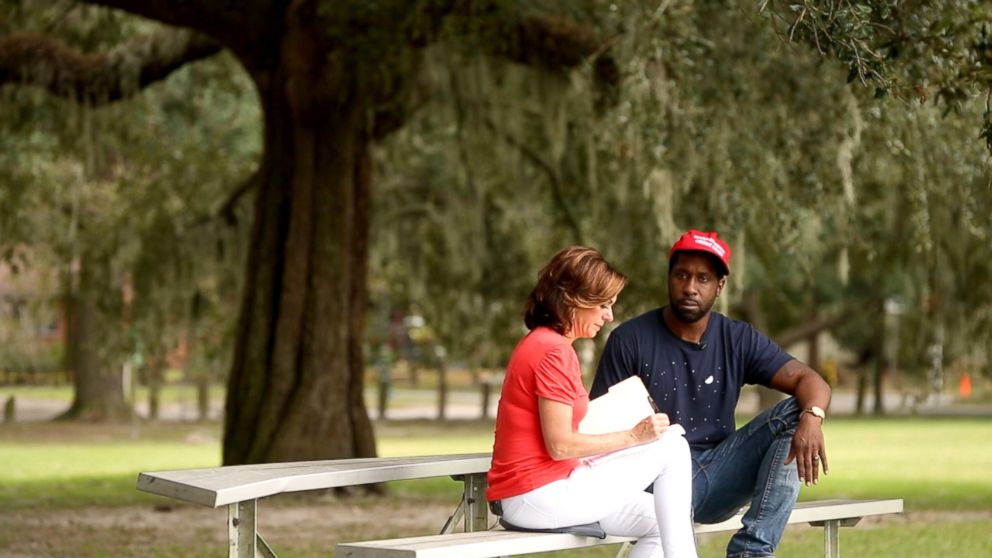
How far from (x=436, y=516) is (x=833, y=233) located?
11.7 m

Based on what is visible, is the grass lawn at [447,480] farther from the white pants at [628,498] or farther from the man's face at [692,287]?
the white pants at [628,498]

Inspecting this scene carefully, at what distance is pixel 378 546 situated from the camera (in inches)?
178

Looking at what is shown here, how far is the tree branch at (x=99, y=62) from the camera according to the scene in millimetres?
13250

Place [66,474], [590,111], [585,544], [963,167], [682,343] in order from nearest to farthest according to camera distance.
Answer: [585,544], [682,343], [963,167], [590,111], [66,474]

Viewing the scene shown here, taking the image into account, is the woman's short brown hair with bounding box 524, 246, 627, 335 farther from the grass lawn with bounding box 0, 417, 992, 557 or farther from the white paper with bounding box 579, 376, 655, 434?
the grass lawn with bounding box 0, 417, 992, 557

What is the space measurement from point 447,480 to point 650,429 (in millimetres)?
11788

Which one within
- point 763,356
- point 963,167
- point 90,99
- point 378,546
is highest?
point 90,99

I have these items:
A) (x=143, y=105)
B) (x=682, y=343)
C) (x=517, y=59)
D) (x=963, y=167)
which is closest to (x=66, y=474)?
(x=143, y=105)

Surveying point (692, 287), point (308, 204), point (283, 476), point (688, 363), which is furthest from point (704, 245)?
point (308, 204)

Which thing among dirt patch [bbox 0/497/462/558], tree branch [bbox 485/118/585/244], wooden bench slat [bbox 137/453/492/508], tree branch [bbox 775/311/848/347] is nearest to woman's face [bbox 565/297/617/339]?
wooden bench slat [bbox 137/453/492/508]

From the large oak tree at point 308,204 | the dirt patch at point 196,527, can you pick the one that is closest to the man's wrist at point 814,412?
the dirt patch at point 196,527

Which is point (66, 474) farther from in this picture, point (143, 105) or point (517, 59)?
point (517, 59)

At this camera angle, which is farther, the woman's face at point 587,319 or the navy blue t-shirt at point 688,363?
the navy blue t-shirt at point 688,363

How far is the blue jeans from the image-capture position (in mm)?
5414
